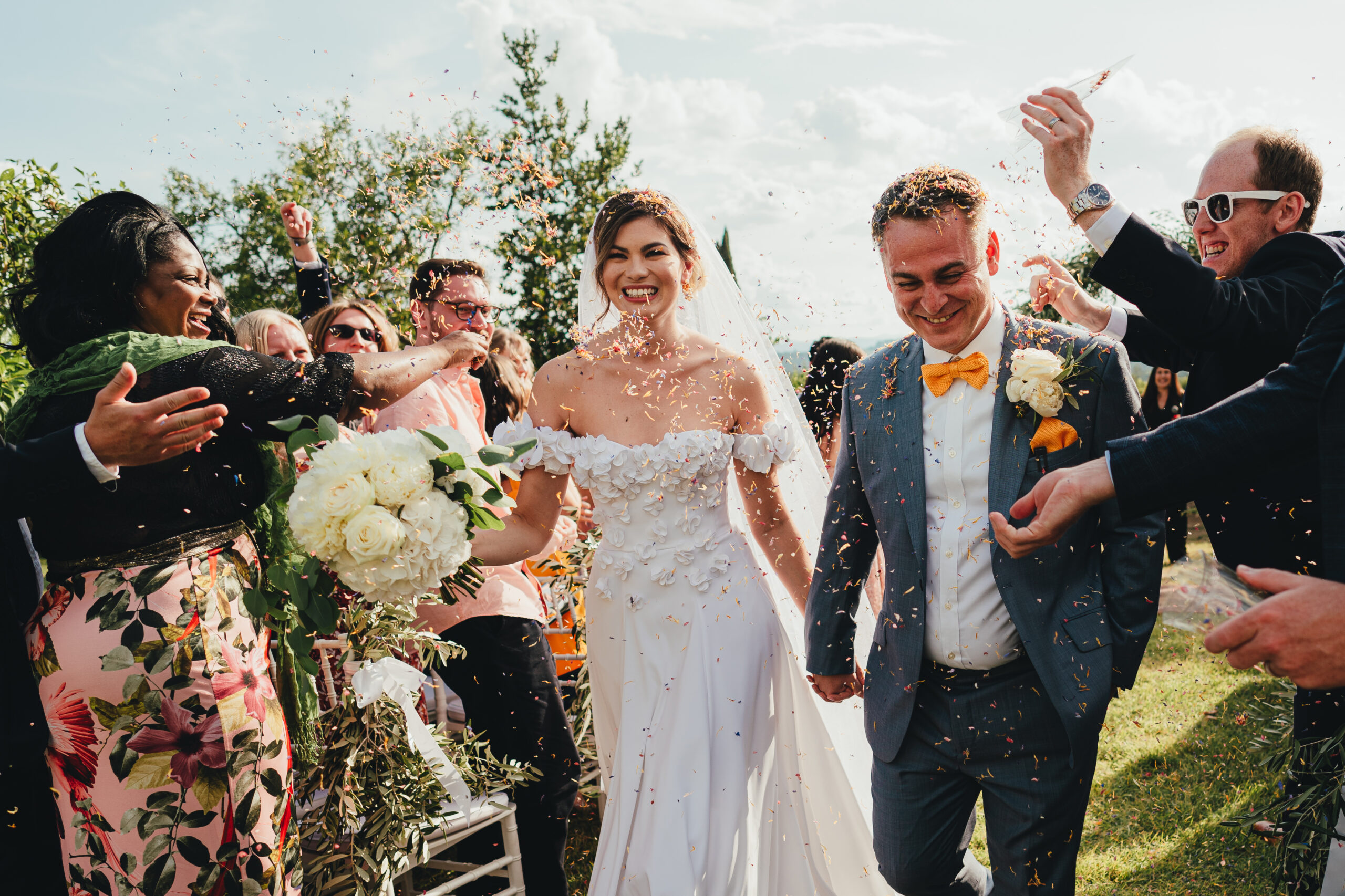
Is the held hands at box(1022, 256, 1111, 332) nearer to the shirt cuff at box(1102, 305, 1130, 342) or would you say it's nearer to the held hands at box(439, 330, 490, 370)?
the shirt cuff at box(1102, 305, 1130, 342)

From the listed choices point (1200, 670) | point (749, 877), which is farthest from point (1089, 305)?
point (1200, 670)

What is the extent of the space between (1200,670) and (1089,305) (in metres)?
4.72

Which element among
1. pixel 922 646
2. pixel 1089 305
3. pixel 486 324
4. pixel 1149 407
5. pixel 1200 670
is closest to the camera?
pixel 922 646

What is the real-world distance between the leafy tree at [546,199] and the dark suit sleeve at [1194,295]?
1789mm

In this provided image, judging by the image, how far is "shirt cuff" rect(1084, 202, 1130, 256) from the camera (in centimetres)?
222

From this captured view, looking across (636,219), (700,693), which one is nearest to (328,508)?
(700,693)

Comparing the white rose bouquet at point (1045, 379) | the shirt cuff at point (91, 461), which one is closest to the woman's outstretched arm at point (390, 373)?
the shirt cuff at point (91, 461)

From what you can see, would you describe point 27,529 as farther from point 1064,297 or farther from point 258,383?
point 1064,297

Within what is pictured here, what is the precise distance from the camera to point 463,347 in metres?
2.55

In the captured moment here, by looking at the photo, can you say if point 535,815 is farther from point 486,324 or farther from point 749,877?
point 486,324

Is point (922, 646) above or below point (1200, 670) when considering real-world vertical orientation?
above

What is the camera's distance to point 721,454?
2885 millimetres

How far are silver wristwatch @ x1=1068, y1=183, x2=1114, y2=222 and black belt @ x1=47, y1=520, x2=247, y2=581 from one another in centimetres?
251

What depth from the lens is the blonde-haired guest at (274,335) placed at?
3.92m
